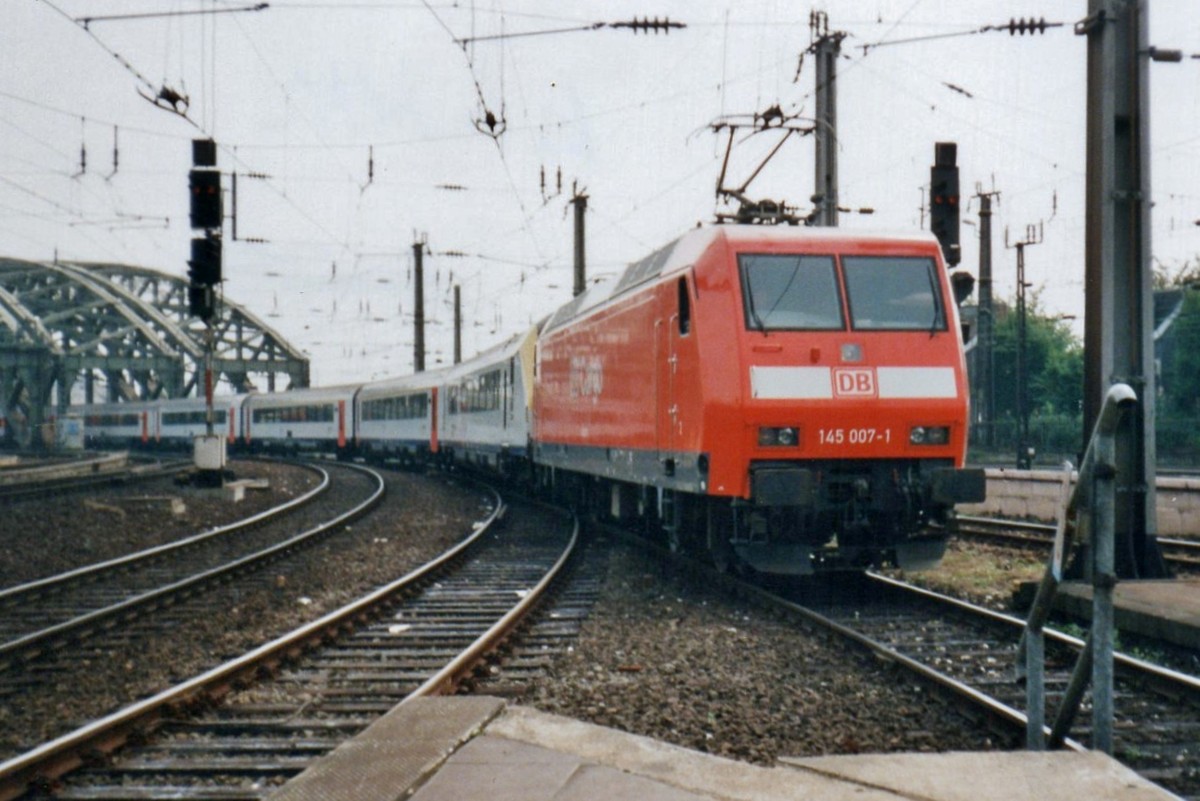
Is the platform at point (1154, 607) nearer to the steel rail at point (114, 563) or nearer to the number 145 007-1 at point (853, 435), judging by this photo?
the number 145 007-1 at point (853, 435)

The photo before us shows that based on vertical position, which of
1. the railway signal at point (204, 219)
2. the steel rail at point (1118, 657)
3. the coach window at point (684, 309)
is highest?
the railway signal at point (204, 219)

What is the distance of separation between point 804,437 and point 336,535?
851 centimetres

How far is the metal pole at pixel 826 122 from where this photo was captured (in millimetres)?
18391

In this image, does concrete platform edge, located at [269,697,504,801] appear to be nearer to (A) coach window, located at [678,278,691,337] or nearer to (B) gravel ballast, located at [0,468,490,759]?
(B) gravel ballast, located at [0,468,490,759]

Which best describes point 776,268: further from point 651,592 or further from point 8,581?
point 8,581

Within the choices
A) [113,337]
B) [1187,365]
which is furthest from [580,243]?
[113,337]

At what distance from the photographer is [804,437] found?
9891 millimetres

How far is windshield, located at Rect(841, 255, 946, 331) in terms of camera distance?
10328 mm

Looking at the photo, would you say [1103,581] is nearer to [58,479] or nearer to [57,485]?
[57,485]

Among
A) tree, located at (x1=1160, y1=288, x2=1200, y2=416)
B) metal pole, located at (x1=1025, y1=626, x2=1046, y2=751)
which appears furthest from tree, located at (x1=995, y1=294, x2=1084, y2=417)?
metal pole, located at (x1=1025, y1=626, x2=1046, y2=751)

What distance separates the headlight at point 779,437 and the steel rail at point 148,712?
131 inches

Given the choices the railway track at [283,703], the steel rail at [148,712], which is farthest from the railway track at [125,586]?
the railway track at [283,703]

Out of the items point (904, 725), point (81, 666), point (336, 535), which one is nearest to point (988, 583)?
point (904, 725)

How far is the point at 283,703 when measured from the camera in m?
6.50
